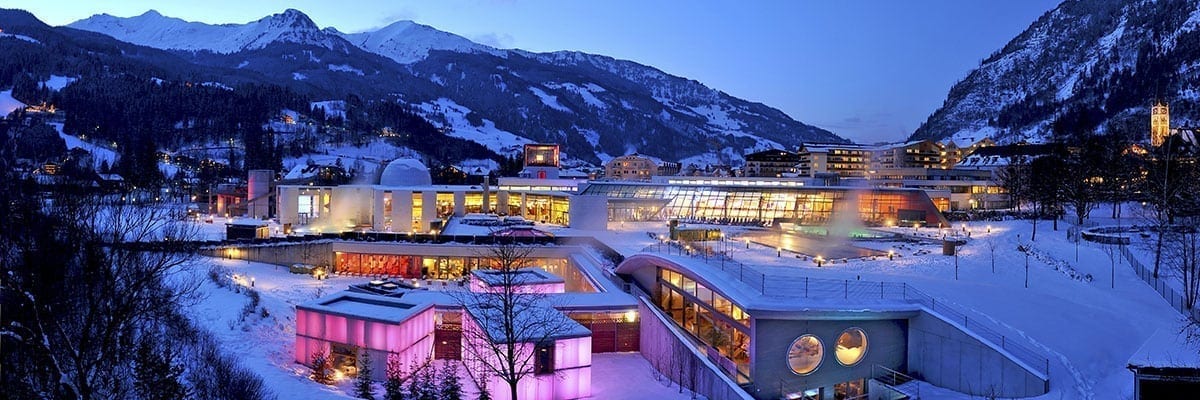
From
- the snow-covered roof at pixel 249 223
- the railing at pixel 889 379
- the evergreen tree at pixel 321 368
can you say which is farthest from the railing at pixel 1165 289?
the snow-covered roof at pixel 249 223

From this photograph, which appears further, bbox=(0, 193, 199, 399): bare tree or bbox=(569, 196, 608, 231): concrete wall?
bbox=(569, 196, 608, 231): concrete wall

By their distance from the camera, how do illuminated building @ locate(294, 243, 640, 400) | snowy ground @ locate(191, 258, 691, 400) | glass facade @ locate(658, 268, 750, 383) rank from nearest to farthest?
snowy ground @ locate(191, 258, 691, 400) → illuminated building @ locate(294, 243, 640, 400) → glass facade @ locate(658, 268, 750, 383)

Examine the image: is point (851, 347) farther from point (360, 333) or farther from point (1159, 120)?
point (1159, 120)

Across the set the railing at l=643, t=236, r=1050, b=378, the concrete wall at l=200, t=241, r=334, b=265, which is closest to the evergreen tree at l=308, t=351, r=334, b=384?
the railing at l=643, t=236, r=1050, b=378

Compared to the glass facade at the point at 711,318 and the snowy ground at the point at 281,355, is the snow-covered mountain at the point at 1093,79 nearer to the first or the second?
the glass facade at the point at 711,318

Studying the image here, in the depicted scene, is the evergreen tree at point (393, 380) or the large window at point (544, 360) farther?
the large window at point (544, 360)

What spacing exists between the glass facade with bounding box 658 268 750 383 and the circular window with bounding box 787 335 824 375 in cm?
116

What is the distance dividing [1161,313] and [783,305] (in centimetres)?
1005

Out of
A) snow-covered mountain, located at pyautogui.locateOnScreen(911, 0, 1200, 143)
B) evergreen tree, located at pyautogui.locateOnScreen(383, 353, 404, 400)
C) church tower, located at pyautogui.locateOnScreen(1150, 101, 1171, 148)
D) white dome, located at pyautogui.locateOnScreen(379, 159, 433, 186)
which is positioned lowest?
evergreen tree, located at pyautogui.locateOnScreen(383, 353, 404, 400)

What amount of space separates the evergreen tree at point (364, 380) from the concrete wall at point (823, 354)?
941 cm

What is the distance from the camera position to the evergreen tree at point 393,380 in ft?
44.5

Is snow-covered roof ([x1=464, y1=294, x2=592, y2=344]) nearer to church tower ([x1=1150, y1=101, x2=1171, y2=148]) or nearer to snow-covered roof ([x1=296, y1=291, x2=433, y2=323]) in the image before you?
snow-covered roof ([x1=296, y1=291, x2=433, y2=323])

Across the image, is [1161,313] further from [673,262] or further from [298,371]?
[298,371]

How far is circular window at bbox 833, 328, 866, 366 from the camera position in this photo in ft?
60.5
